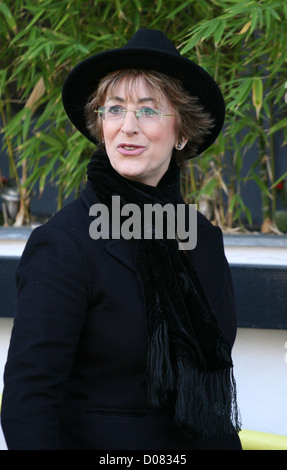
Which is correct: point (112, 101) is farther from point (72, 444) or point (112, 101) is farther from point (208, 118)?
point (72, 444)

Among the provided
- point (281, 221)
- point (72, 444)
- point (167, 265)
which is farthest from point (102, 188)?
point (281, 221)

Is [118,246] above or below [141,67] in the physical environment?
below

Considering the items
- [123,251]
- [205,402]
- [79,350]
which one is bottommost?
[205,402]

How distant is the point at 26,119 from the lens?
9.61 ft

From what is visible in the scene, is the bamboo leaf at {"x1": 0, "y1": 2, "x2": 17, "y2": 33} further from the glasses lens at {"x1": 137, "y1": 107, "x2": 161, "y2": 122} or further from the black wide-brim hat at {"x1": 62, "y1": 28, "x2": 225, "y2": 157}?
the glasses lens at {"x1": 137, "y1": 107, "x2": 161, "y2": 122}

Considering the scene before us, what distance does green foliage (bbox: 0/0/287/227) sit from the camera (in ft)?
8.73

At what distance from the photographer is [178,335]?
1.39 meters

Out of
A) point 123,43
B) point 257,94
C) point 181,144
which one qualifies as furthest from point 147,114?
point 123,43

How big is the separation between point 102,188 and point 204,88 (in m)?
0.33

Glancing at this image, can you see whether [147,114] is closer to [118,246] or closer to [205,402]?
[118,246]

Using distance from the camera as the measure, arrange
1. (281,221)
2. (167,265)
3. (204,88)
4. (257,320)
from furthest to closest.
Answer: (281,221)
(257,320)
(204,88)
(167,265)

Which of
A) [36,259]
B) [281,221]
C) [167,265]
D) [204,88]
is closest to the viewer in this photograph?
[36,259]

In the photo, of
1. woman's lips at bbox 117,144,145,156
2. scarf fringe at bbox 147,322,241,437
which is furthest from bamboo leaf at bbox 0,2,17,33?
scarf fringe at bbox 147,322,241,437

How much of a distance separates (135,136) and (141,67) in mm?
143
